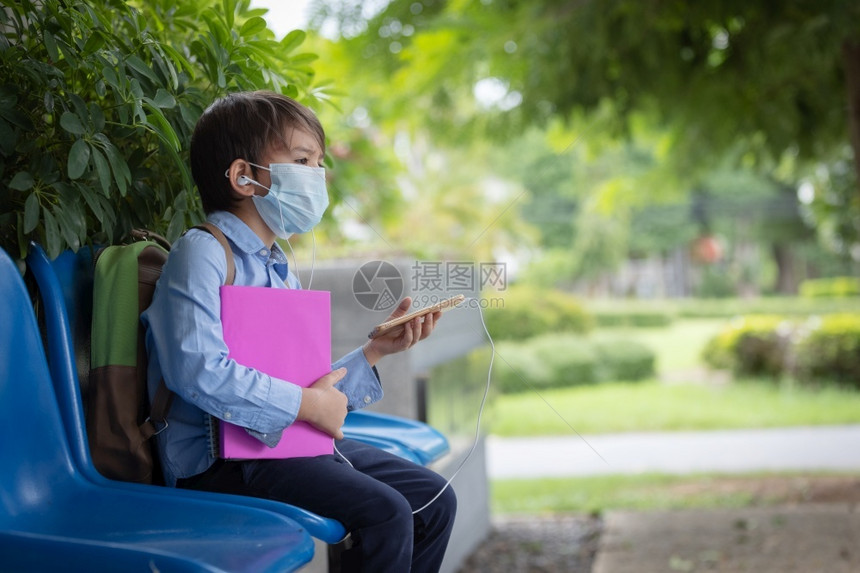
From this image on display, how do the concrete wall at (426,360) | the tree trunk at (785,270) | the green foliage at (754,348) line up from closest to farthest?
the concrete wall at (426,360) < the green foliage at (754,348) < the tree trunk at (785,270)

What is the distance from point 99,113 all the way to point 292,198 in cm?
39

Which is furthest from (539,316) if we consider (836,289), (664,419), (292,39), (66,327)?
(66,327)

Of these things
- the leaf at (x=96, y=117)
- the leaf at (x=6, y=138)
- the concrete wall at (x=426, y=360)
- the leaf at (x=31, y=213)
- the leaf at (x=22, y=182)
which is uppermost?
the leaf at (x=96, y=117)

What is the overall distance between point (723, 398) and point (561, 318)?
3.98 metres

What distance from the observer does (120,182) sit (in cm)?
165

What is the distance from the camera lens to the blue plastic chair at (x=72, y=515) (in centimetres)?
138

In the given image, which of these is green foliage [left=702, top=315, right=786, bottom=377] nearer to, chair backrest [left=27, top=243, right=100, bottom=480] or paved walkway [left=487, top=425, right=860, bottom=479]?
paved walkway [left=487, top=425, right=860, bottom=479]

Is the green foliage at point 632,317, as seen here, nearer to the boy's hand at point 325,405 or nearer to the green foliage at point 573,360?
the green foliage at point 573,360

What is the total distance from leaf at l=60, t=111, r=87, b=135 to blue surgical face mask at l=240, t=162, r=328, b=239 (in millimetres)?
304

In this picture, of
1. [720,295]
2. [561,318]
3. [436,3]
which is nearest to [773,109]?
[436,3]

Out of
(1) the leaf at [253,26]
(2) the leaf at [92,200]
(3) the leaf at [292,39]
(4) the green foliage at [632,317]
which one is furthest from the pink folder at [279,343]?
(4) the green foliage at [632,317]

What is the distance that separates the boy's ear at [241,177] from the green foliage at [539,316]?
32.1ft

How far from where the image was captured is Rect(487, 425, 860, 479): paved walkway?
677cm

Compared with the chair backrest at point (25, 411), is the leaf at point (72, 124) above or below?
above
